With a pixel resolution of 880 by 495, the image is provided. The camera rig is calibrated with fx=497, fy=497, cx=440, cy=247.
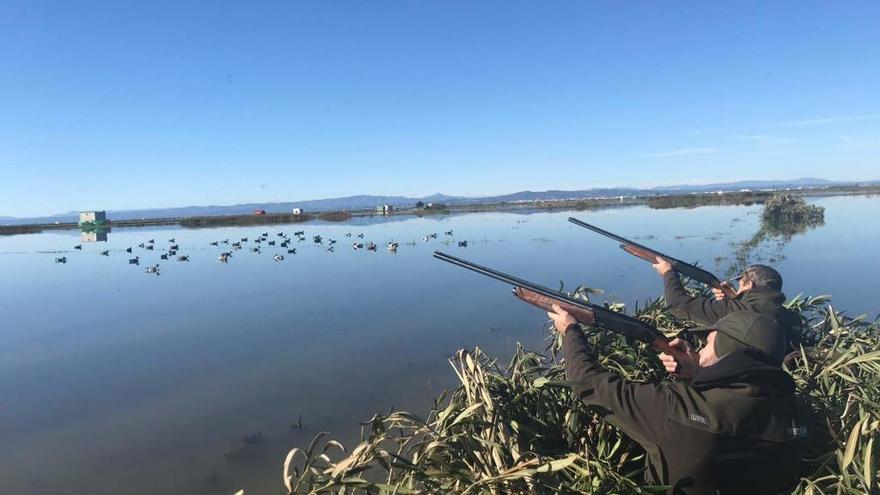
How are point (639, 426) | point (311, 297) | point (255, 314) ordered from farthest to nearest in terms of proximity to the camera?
point (311, 297)
point (255, 314)
point (639, 426)

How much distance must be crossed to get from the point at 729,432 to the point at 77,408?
887 centimetres

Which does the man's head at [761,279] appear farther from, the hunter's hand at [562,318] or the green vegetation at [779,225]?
the green vegetation at [779,225]

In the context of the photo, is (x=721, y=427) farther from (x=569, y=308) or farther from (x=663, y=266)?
(x=663, y=266)

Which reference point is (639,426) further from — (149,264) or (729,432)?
(149,264)

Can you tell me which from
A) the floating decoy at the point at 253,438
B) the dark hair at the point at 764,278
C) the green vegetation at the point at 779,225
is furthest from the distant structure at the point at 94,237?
the dark hair at the point at 764,278

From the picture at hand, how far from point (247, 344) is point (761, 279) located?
9312mm

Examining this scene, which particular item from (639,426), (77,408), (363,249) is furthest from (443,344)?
(363,249)

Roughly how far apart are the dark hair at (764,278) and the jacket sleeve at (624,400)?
110 inches

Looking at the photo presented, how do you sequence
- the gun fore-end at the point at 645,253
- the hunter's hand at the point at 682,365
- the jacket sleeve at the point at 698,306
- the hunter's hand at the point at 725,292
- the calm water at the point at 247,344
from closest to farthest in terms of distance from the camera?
1. the hunter's hand at the point at 682,365
2. the jacket sleeve at the point at 698,306
3. the hunter's hand at the point at 725,292
4. the gun fore-end at the point at 645,253
5. the calm water at the point at 247,344

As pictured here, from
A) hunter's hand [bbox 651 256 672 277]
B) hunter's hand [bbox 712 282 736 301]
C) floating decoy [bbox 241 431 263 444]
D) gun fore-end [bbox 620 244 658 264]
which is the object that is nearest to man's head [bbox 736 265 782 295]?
hunter's hand [bbox 712 282 736 301]

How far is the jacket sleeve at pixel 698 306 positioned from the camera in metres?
4.49

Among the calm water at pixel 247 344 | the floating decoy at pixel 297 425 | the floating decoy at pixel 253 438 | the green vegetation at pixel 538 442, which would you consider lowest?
the floating decoy at pixel 253 438

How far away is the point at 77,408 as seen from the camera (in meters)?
7.60

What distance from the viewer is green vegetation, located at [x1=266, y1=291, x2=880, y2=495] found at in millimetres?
1896
